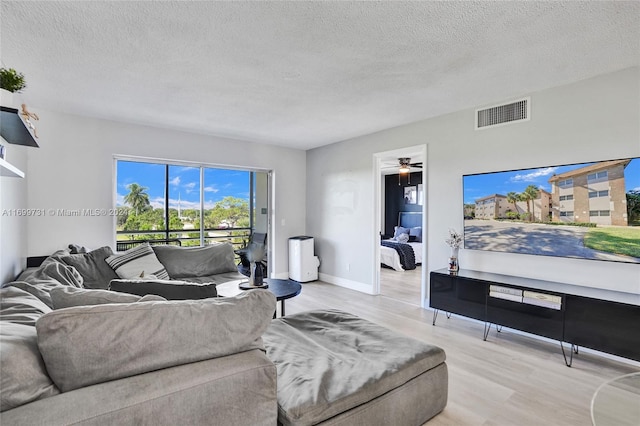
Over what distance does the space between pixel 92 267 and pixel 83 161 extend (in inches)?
59.0

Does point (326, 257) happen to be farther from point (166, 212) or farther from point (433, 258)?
point (166, 212)

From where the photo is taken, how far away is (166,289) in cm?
173

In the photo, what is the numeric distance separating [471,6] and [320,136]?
3361mm

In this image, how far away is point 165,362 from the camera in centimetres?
115

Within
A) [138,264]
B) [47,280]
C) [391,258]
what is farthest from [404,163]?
[47,280]

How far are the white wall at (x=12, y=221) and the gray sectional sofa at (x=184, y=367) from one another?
4.11 feet

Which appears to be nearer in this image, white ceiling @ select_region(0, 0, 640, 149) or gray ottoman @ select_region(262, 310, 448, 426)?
gray ottoman @ select_region(262, 310, 448, 426)

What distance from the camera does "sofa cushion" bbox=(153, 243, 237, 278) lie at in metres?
3.97

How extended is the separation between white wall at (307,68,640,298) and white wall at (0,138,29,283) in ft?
13.4

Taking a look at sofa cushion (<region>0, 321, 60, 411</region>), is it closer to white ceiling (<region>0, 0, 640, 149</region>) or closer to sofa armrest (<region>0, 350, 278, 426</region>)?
sofa armrest (<region>0, 350, 278, 426</region>)

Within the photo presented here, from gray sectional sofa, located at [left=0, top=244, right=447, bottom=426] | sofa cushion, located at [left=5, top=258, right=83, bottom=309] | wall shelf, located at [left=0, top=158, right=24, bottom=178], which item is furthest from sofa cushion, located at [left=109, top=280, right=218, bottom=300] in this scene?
wall shelf, located at [left=0, top=158, right=24, bottom=178]

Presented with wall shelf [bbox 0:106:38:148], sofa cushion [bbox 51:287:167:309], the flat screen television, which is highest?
wall shelf [bbox 0:106:38:148]

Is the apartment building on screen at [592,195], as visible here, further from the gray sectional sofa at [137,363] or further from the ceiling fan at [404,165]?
the ceiling fan at [404,165]

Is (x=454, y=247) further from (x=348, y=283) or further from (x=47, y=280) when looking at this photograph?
(x=47, y=280)
